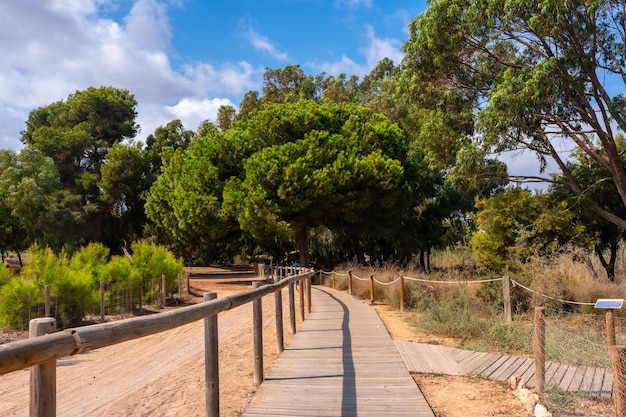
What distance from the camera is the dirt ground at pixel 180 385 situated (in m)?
5.55

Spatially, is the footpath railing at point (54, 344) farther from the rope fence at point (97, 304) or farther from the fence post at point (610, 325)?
the rope fence at point (97, 304)

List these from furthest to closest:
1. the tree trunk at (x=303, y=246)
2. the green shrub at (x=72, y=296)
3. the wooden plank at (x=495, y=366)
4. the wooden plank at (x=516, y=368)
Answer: the tree trunk at (x=303, y=246)
the green shrub at (x=72, y=296)
the wooden plank at (x=495, y=366)
the wooden plank at (x=516, y=368)

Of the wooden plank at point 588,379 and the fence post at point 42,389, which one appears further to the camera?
the wooden plank at point 588,379

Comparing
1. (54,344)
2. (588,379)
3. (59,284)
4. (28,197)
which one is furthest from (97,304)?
(28,197)

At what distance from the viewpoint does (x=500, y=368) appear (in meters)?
7.03

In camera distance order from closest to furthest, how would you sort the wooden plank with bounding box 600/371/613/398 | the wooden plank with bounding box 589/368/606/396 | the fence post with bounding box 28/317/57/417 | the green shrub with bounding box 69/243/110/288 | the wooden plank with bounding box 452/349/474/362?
the fence post with bounding box 28/317/57/417, the wooden plank with bounding box 600/371/613/398, the wooden plank with bounding box 589/368/606/396, the wooden plank with bounding box 452/349/474/362, the green shrub with bounding box 69/243/110/288

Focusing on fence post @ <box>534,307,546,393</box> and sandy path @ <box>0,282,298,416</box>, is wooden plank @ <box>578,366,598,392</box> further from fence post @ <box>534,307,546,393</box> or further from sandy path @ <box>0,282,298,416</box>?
sandy path @ <box>0,282,298,416</box>

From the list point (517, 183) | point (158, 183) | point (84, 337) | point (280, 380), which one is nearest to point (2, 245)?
point (158, 183)

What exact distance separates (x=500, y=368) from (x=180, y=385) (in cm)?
436

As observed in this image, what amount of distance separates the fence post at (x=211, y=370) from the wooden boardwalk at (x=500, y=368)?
3.33 metres

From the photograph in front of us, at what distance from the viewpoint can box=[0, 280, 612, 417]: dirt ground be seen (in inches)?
219

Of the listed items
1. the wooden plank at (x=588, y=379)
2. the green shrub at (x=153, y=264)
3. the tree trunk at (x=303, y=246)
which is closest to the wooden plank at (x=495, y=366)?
the wooden plank at (x=588, y=379)

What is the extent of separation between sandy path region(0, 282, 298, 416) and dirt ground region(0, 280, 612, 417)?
0.01 m

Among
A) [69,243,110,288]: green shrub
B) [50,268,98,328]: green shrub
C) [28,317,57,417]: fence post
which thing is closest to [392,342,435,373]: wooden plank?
[28,317,57,417]: fence post
